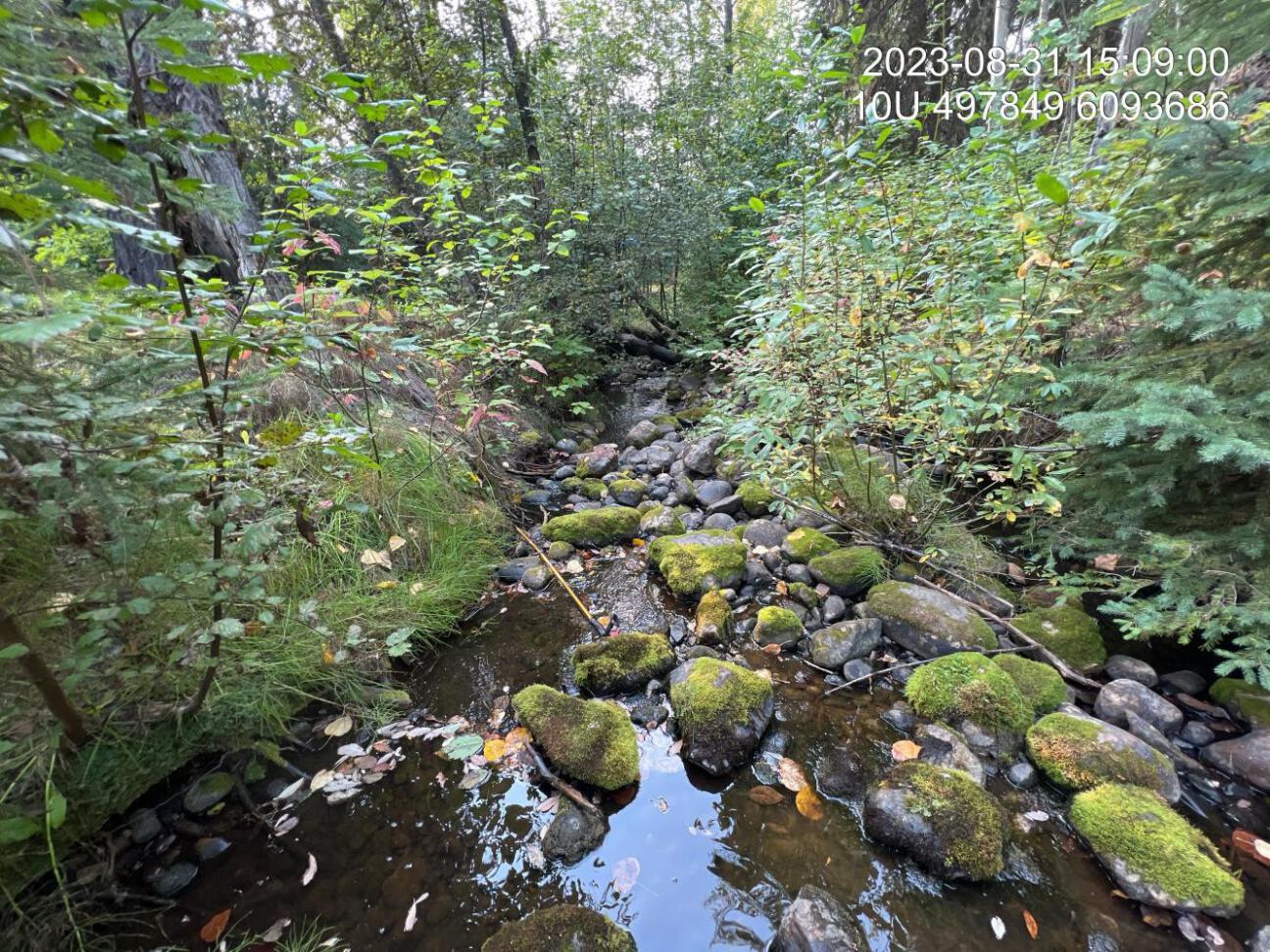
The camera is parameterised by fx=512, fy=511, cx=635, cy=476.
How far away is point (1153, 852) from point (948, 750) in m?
0.66

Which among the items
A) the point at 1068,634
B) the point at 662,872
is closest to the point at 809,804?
the point at 662,872

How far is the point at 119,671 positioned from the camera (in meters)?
1.92

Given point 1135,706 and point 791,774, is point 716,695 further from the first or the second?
point 1135,706

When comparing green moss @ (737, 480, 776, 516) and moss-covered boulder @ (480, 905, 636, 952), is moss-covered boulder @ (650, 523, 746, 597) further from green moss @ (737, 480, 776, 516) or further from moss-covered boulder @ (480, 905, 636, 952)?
moss-covered boulder @ (480, 905, 636, 952)

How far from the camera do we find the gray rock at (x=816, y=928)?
1.67 metres

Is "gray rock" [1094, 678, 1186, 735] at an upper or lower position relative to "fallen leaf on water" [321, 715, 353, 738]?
lower

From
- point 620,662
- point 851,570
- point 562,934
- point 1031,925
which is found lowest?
point 1031,925

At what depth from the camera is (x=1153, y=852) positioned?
182cm

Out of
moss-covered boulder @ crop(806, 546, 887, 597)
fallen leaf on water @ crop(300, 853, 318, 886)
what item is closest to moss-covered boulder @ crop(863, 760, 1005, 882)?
moss-covered boulder @ crop(806, 546, 887, 597)

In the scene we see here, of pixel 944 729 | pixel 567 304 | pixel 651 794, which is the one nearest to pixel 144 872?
pixel 651 794

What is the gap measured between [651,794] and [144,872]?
1954 millimetres

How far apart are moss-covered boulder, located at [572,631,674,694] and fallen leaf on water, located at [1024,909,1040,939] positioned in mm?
1644

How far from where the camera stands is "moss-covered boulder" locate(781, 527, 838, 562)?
3641mm

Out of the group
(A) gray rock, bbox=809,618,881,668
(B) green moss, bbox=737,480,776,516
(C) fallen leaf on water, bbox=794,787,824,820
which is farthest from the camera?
(B) green moss, bbox=737,480,776,516
